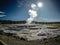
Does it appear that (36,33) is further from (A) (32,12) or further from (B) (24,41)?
(A) (32,12)

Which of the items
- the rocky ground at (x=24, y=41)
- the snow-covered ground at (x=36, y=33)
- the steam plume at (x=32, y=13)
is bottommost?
the rocky ground at (x=24, y=41)

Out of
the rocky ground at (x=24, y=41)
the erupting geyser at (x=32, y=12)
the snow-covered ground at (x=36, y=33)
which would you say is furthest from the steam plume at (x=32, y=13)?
→ the rocky ground at (x=24, y=41)

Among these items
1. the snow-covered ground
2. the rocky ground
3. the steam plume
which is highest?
the steam plume

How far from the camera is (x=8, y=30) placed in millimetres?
2482

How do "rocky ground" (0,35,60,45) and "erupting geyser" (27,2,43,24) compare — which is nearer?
"rocky ground" (0,35,60,45)

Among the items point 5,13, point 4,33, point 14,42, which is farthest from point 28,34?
point 5,13

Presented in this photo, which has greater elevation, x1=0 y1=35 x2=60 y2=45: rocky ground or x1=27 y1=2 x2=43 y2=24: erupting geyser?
x1=27 y1=2 x2=43 y2=24: erupting geyser

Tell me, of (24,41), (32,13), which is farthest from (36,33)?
(32,13)

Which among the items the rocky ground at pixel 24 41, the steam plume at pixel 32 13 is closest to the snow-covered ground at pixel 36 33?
the rocky ground at pixel 24 41

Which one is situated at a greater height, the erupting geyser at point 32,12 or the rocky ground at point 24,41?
the erupting geyser at point 32,12

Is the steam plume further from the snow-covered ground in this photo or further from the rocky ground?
the rocky ground

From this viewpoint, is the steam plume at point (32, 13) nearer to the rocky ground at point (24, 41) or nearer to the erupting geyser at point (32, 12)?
the erupting geyser at point (32, 12)

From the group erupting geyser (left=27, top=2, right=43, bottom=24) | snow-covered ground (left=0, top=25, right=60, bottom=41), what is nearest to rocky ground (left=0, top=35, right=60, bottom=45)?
snow-covered ground (left=0, top=25, right=60, bottom=41)

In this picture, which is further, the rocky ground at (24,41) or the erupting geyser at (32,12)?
the erupting geyser at (32,12)
